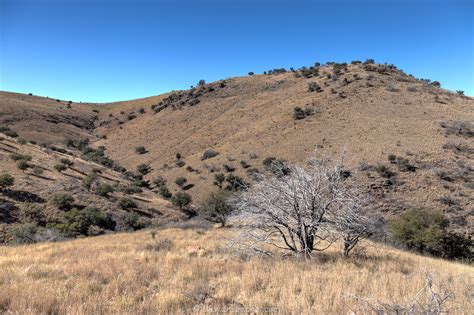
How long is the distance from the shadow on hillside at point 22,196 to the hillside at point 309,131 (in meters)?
4.36

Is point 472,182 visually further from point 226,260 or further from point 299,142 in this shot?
point 226,260

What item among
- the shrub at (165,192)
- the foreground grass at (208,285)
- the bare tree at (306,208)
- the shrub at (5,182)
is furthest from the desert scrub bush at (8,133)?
the bare tree at (306,208)

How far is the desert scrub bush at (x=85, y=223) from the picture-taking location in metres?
17.9

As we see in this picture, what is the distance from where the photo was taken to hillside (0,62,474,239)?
92.8 feet

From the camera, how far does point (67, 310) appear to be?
4.08 m

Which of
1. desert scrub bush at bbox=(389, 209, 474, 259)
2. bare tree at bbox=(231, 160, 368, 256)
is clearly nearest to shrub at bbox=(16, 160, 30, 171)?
bare tree at bbox=(231, 160, 368, 256)

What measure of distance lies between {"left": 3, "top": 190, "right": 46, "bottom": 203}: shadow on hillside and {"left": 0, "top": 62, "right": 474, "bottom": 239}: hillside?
4358 millimetres

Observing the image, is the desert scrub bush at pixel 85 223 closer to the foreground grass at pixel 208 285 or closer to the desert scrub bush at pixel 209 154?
the foreground grass at pixel 208 285

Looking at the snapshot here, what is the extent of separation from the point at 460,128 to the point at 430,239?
28.1 m

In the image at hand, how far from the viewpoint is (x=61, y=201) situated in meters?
20.9

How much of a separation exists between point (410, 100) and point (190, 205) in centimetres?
3867

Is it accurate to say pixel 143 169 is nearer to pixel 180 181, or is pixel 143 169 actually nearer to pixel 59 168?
pixel 180 181

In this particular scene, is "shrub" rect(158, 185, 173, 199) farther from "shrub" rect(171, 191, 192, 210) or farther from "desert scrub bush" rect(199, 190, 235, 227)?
"desert scrub bush" rect(199, 190, 235, 227)

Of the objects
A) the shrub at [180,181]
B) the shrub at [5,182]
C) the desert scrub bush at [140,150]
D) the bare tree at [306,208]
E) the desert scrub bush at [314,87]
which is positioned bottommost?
the shrub at [5,182]
